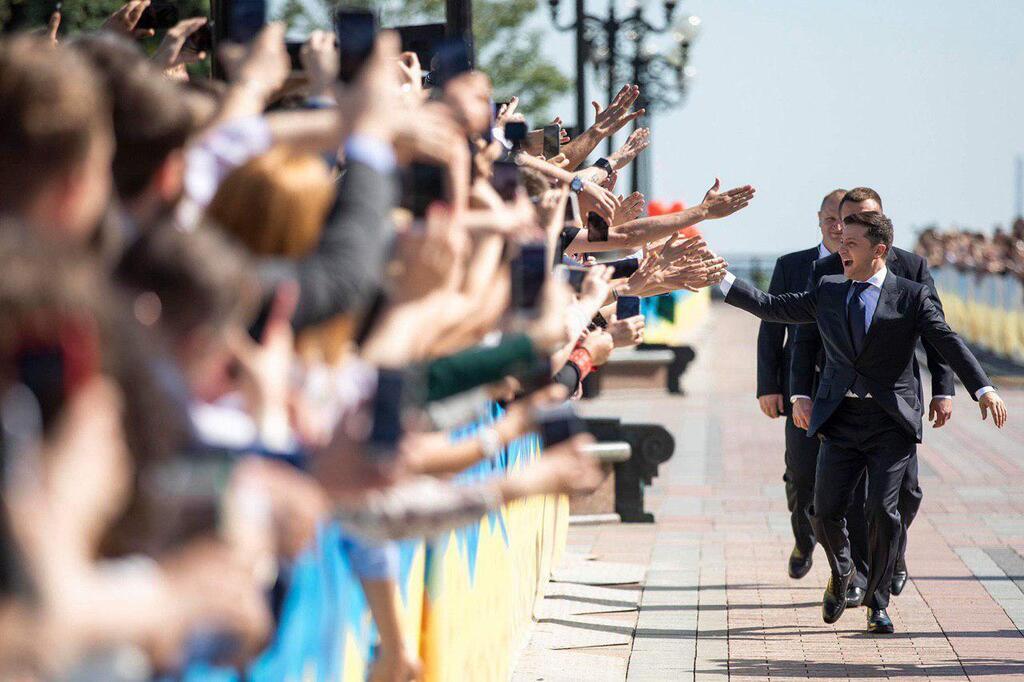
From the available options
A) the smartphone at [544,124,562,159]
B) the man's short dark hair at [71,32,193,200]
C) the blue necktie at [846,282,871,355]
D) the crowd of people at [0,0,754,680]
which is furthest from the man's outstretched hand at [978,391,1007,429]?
the man's short dark hair at [71,32,193,200]

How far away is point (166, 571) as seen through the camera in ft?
6.48

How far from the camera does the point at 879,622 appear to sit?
301 inches

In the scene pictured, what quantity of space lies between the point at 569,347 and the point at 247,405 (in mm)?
2212

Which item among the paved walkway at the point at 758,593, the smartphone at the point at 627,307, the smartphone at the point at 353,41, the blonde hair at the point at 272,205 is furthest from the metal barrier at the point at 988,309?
the blonde hair at the point at 272,205

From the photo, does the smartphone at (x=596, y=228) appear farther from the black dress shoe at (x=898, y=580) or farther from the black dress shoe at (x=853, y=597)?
the black dress shoe at (x=898, y=580)

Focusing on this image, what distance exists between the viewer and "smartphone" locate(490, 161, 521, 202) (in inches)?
173

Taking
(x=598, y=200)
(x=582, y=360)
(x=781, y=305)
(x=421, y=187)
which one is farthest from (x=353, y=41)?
(x=781, y=305)

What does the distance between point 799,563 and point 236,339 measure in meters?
7.16

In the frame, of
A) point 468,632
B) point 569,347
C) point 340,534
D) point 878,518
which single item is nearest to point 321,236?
point 340,534

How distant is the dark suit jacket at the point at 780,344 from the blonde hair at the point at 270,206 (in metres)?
6.73

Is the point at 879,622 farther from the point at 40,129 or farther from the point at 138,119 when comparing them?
the point at 40,129

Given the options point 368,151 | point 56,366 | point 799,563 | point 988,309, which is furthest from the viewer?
point 988,309

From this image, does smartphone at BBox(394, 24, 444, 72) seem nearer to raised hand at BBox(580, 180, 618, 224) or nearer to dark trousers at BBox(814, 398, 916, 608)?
raised hand at BBox(580, 180, 618, 224)

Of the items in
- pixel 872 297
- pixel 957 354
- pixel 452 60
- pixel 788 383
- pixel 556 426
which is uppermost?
pixel 452 60
